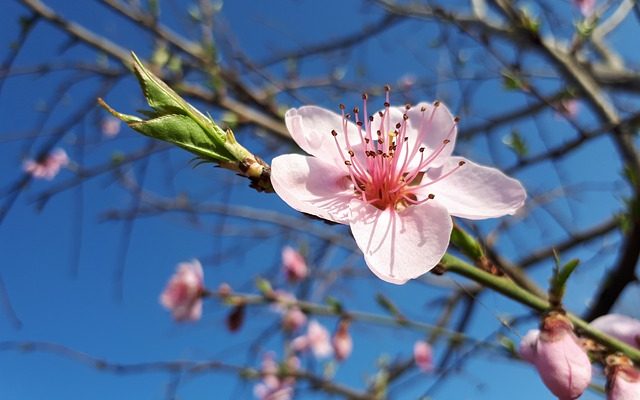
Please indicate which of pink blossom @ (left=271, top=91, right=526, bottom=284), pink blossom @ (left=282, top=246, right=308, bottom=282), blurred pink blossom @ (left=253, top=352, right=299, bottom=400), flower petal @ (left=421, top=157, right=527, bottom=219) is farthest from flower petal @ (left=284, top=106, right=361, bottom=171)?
pink blossom @ (left=282, top=246, right=308, bottom=282)

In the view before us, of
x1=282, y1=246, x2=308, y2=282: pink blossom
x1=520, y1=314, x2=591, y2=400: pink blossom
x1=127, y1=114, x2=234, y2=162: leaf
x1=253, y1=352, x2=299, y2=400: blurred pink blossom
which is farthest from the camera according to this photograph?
x1=282, y1=246, x2=308, y2=282: pink blossom

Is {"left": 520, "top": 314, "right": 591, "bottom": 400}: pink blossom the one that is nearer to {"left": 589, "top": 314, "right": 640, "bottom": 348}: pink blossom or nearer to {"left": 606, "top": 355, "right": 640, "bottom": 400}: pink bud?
{"left": 606, "top": 355, "right": 640, "bottom": 400}: pink bud

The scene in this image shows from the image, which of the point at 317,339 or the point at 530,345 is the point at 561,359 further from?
the point at 317,339

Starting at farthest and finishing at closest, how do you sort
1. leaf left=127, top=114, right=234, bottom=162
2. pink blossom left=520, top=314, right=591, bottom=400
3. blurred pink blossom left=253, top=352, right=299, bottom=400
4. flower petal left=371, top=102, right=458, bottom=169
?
blurred pink blossom left=253, top=352, right=299, bottom=400, flower petal left=371, top=102, right=458, bottom=169, pink blossom left=520, top=314, right=591, bottom=400, leaf left=127, top=114, right=234, bottom=162

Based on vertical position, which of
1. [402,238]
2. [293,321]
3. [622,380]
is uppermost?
[293,321]

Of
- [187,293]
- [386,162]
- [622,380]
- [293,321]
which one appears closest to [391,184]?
[386,162]

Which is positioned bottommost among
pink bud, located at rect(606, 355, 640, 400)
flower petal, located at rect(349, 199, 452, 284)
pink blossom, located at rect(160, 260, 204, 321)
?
pink bud, located at rect(606, 355, 640, 400)

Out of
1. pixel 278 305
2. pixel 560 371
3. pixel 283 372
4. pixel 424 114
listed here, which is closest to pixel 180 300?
pixel 283 372

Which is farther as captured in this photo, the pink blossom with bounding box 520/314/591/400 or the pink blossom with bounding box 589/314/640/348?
the pink blossom with bounding box 589/314/640/348
